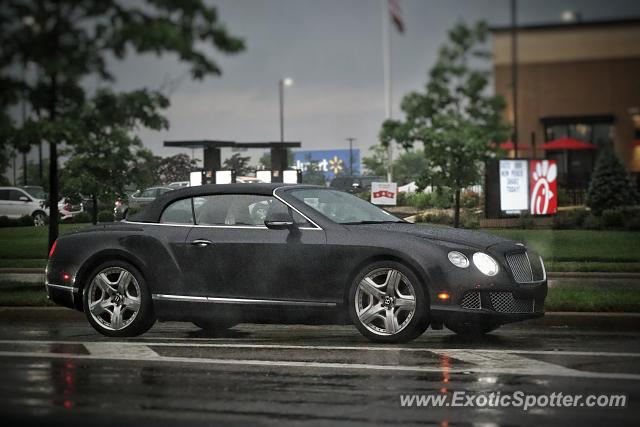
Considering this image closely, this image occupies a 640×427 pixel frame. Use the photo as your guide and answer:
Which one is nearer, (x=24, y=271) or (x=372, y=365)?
(x=372, y=365)

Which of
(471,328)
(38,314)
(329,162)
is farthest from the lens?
(329,162)

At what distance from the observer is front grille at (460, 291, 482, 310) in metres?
10.1

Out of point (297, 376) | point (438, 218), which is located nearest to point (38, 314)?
point (297, 376)

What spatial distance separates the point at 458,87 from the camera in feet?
75.5

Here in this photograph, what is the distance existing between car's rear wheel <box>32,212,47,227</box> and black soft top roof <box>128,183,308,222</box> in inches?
1143

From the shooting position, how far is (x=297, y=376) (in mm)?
8266

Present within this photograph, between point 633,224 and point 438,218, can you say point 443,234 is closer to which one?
point 438,218

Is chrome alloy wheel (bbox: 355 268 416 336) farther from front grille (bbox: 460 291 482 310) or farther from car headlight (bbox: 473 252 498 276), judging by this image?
car headlight (bbox: 473 252 498 276)

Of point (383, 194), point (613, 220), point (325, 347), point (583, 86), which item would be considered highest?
point (583, 86)

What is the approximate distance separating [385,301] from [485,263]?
3.21 ft

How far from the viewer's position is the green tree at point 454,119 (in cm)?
2248

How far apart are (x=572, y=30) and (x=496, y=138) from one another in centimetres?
3878

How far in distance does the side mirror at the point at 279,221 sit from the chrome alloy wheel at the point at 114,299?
1530 mm

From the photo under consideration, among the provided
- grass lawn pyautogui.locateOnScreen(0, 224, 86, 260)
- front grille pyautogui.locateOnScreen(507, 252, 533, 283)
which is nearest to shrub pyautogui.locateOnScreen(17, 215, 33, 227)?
grass lawn pyautogui.locateOnScreen(0, 224, 86, 260)
